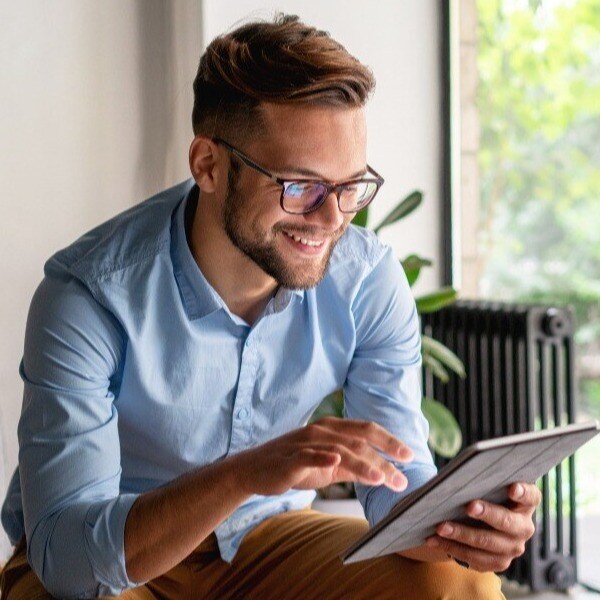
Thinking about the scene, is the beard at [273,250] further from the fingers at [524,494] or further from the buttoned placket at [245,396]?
the fingers at [524,494]

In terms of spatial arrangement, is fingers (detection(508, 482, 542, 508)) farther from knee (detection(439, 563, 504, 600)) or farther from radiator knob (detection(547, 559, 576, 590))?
radiator knob (detection(547, 559, 576, 590))

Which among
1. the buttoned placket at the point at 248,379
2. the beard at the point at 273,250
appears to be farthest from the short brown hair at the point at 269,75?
the buttoned placket at the point at 248,379

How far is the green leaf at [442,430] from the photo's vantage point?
3111 millimetres

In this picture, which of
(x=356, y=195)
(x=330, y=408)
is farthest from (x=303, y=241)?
(x=330, y=408)

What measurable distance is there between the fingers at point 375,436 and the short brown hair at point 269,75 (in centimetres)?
54

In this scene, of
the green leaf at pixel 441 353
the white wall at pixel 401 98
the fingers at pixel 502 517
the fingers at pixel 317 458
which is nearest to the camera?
the fingers at pixel 317 458

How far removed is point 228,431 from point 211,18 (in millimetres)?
2124

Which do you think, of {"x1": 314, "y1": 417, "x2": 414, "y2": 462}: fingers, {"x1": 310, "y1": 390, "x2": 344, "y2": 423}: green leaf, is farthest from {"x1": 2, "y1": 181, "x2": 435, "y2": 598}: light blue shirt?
{"x1": 310, "y1": 390, "x2": 344, "y2": 423}: green leaf

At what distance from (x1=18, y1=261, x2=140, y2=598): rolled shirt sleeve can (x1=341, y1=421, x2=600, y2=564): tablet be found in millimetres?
333

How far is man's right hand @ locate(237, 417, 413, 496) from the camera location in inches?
51.0

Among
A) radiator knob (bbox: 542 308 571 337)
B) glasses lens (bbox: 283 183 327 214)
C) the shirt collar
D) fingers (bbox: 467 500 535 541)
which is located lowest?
radiator knob (bbox: 542 308 571 337)

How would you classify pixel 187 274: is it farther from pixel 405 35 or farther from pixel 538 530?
pixel 405 35

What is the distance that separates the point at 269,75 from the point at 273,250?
262mm

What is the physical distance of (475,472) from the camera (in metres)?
1.33
